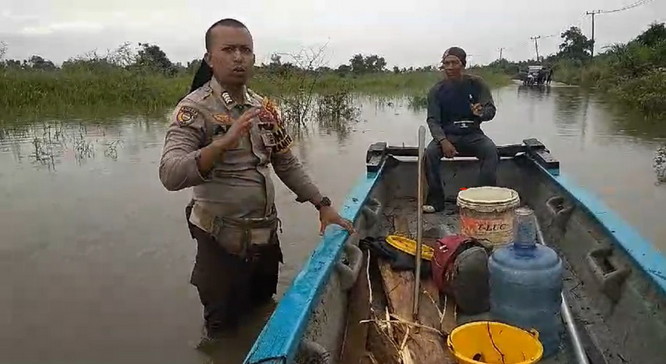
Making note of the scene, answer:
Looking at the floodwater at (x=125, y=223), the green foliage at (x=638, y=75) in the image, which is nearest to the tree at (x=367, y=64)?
the green foliage at (x=638, y=75)

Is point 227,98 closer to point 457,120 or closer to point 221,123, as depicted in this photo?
point 221,123

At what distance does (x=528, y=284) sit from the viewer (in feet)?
8.04

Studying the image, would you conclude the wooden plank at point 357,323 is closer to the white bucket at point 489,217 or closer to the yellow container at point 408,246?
the yellow container at point 408,246

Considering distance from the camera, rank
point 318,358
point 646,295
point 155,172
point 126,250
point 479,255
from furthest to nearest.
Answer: point 155,172, point 126,250, point 479,255, point 646,295, point 318,358

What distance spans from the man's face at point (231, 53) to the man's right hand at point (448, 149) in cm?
257

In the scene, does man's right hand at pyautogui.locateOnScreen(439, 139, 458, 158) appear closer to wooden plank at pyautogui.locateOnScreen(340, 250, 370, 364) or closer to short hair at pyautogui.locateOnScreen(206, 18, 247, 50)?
wooden plank at pyautogui.locateOnScreen(340, 250, 370, 364)

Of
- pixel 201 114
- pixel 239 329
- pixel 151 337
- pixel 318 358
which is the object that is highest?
pixel 201 114

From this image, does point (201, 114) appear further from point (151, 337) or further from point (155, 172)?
point (155, 172)

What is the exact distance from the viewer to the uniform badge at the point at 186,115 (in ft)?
8.32

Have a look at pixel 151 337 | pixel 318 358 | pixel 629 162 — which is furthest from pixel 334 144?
pixel 318 358

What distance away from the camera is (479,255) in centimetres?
283

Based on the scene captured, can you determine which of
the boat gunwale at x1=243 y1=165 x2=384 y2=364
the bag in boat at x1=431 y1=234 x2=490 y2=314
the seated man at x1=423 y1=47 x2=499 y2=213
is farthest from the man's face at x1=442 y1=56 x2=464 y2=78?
the boat gunwale at x1=243 y1=165 x2=384 y2=364

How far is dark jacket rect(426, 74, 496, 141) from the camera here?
16.5 feet

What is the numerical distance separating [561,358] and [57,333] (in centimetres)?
303
